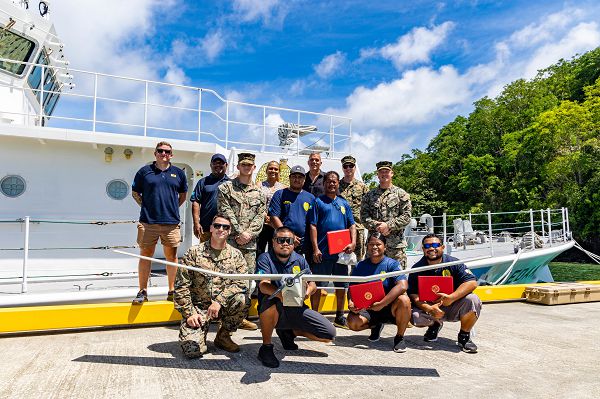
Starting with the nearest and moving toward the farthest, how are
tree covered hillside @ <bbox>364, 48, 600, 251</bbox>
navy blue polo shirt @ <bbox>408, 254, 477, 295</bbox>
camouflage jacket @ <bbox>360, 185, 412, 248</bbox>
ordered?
navy blue polo shirt @ <bbox>408, 254, 477, 295</bbox>, camouflage jacket @ <bbox>360, 185, 412, 248</bbox>, tree covered hillside @ <bbox>364, 48, 600, 251</bbox>

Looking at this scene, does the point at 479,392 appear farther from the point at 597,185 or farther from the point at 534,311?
the point at 597,185

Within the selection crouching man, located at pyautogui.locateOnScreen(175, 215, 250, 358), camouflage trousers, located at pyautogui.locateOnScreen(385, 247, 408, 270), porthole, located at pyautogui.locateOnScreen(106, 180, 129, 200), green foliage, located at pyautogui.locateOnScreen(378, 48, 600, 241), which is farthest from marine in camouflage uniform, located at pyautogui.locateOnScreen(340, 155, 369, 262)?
green foliage, located at pyautogui.locateOnScreen(378, 48, 600, 241)

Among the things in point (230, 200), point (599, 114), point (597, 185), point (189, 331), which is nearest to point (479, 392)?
point (189, 331)

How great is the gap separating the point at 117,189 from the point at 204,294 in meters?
4.14

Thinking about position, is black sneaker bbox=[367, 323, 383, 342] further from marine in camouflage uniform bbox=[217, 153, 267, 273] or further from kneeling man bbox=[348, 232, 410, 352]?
marine in camouflage uniform bbox=[217, 153, 267, 273]

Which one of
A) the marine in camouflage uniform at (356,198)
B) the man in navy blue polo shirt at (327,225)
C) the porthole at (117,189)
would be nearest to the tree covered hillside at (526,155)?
the marine in camouflage uniform at (356,198)

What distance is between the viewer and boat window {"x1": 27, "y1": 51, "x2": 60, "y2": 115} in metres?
8.55

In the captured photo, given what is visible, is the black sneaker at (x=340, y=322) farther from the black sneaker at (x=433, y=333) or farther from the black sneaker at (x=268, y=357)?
the black sneaker at (x=268, y=357)

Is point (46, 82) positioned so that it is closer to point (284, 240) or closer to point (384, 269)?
point (284, 240)

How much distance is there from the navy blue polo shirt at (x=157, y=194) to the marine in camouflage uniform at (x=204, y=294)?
107cm

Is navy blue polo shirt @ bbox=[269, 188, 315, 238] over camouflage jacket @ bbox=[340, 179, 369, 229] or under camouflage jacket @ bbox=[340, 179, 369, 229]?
under

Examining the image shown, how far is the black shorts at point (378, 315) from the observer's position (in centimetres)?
407

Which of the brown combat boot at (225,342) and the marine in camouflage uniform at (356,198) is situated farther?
the marine in camouflage uniform at (356,198)

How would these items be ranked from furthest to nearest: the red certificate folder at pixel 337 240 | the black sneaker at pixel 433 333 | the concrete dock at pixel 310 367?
the red certificate folder at pixel 337 240 → the black sneaker at pixel 433 333 → the concrete dock at pixel 310 367
